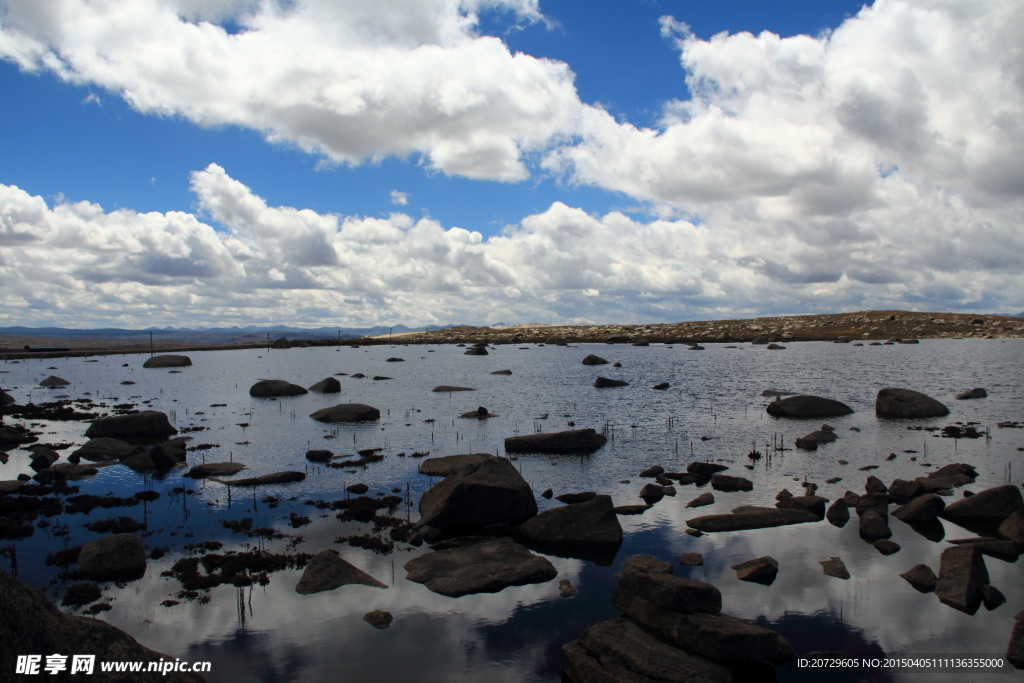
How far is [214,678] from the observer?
44.1ft

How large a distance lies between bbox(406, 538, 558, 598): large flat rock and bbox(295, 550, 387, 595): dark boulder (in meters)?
1.51

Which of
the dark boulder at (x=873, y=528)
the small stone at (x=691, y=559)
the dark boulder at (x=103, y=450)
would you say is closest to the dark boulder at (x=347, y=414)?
the dark boulder at (x=103, y=450)

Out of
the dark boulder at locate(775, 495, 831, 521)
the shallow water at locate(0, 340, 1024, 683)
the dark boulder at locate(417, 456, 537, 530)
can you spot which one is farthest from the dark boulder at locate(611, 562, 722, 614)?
the dark boulder at locate(775, 495, 831, 521)

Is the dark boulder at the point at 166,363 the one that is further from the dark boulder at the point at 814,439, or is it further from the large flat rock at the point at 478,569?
the dark boulder at the point at 814,439

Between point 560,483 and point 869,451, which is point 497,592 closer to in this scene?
point 560,483

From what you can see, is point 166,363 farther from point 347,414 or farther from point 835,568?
point 835,568

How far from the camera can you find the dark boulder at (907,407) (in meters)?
45.3

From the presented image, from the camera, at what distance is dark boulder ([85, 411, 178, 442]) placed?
136 ft

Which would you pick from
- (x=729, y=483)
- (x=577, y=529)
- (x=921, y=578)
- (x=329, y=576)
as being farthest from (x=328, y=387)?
(x=921, y=578)

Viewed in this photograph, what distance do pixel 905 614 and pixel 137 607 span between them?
21609mm

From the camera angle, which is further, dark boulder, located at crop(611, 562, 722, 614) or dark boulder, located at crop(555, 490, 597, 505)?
dark boulder, located at crop(555, 490, 597, 505)

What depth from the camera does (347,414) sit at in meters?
49.2

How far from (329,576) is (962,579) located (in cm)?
1879

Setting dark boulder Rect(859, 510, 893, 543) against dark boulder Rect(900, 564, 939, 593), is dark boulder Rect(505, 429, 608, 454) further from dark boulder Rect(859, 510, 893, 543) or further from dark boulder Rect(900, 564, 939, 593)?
dark boulder Rect(900, 564, 939, 593)
